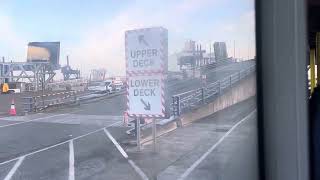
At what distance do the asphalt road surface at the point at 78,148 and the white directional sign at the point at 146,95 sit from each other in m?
0.04

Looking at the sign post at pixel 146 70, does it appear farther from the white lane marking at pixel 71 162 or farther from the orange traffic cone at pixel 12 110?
the orange traffic cone at pixel 12 110

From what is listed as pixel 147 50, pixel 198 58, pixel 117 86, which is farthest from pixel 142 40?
pixel 198 58

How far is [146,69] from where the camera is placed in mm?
1604

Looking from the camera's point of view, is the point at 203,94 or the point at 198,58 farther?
the point at 203,94

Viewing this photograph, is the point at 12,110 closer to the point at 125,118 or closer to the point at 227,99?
the point at 125,118

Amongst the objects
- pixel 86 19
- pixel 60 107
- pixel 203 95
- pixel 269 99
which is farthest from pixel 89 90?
pixel 269 99

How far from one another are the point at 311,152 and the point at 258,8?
64 cm

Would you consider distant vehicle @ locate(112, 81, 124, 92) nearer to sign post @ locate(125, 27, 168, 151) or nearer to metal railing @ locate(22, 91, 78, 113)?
sign post @ locate(125, 27, 168, 151)

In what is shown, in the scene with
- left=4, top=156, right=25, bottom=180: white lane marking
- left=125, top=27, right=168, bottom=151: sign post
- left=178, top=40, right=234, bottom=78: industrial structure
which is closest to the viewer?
left=4, top=156, right=25, bottom=180: white lane marking

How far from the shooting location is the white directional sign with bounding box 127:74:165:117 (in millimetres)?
1603

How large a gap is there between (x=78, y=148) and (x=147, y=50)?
0.39 metres

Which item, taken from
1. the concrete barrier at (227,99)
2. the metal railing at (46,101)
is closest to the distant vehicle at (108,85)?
the metal railing at (46,101)

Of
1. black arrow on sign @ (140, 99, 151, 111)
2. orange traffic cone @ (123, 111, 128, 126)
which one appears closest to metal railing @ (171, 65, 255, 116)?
black arrow on sign @ (140, 99, 151, 111)

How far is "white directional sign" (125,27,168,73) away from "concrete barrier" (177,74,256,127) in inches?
13.7
